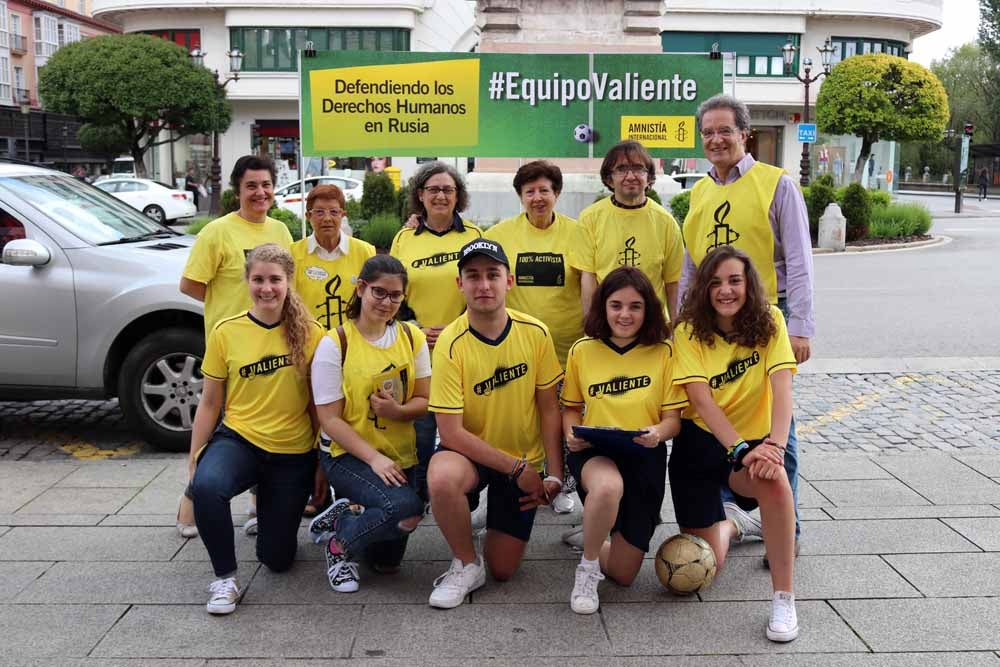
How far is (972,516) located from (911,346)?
594 cm

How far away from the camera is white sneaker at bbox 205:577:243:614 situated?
429 cm

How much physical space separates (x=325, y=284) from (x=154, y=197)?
27.5 meters

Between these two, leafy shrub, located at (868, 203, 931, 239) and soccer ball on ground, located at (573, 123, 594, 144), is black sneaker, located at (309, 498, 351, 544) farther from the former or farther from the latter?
leafy shrub, located at (868, 203, 931, 239)

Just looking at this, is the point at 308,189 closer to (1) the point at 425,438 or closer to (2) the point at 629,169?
(2) the point at 629,169

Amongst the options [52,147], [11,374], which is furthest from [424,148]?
[52,147]

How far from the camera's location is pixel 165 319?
6906 mm

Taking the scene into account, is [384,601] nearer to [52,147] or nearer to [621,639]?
[621,639]

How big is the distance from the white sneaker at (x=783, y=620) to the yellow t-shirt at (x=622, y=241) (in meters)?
1.72

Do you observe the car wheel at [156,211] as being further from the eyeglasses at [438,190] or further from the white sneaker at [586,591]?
the white sneaker at [586,591]

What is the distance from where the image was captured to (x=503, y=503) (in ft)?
15.1

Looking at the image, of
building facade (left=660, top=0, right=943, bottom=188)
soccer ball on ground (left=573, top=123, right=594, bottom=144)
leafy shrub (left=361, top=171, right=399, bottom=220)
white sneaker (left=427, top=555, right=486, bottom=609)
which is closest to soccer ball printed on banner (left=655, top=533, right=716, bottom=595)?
white sneaker (left=427, top=555, right=486, bottom=609)

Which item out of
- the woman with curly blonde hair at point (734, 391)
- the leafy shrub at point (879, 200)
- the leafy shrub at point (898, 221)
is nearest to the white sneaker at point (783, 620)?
the woman with curly blonde hair at point (734, 391)

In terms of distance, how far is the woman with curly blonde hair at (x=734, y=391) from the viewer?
13.7ft

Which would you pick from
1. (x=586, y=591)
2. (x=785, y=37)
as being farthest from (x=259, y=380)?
(x=785, y=37)
